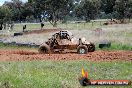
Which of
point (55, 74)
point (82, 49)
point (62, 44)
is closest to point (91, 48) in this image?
point (82, 49)

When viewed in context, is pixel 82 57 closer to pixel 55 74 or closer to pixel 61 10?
pixel 55 74

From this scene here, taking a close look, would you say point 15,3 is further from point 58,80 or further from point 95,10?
point 58,80

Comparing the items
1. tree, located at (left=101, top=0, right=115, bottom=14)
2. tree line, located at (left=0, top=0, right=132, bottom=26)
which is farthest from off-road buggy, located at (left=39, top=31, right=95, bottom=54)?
tree, located at (left=101, top=0, right=115, bottom=14)

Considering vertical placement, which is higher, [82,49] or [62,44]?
[62,44]

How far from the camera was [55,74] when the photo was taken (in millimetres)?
14703

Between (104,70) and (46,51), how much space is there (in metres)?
9.98

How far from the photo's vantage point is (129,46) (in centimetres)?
2764

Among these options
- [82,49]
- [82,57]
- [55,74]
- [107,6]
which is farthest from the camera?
[107,6]

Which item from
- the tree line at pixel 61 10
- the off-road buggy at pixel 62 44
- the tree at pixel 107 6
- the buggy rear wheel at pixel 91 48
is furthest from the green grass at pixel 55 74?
the tree at pixel 107 6

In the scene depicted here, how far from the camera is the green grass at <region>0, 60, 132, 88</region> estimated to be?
11.7 meters

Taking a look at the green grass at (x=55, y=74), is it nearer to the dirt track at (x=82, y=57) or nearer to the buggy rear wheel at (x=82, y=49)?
the dirt track at (x=82, y=57)

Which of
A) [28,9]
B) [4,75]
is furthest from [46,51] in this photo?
[28,9]

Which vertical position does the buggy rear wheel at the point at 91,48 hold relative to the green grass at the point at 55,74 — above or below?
below

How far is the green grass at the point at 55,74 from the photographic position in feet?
38.3
